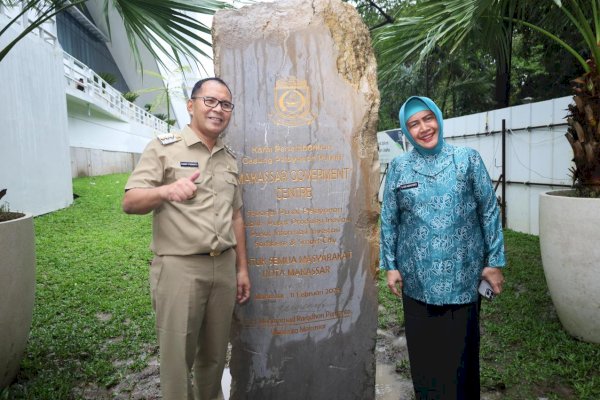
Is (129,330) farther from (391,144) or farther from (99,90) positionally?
(99,90)

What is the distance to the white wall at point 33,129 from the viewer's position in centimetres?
758

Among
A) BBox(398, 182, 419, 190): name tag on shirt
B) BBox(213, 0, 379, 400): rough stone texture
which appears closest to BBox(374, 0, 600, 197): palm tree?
BBox(213, 0, 379, 400): rough stone texture

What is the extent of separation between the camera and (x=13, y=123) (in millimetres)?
7766

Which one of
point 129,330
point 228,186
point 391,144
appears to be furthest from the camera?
point 391,144

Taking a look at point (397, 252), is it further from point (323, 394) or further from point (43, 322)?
point (43, 322)

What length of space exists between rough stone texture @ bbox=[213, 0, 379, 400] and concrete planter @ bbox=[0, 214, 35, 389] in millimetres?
1375

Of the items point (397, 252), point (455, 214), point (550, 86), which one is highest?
point (550, 86)

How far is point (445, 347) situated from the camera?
213 cm

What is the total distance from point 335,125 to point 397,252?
0.95m

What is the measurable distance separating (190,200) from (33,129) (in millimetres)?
7948

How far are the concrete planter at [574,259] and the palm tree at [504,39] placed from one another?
0.33 metres

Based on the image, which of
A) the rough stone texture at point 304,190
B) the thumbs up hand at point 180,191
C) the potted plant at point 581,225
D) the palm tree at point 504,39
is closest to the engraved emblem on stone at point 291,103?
the rough stone texture at point 304,190

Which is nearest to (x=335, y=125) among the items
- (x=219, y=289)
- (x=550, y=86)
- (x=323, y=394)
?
(x=219, y=289)

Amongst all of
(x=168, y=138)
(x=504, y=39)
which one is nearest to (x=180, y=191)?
(x=168, y=138)
